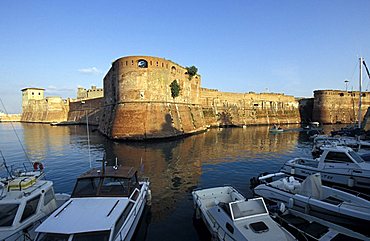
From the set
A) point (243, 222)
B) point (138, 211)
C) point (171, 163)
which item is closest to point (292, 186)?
point (243, 222)

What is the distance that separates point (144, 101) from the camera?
112 ft

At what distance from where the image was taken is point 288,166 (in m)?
14.1

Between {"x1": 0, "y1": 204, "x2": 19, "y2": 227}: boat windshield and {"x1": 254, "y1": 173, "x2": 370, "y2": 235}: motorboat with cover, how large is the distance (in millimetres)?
9233

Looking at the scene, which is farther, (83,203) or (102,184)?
(102,184)

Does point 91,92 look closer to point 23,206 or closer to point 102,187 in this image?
point 102,187

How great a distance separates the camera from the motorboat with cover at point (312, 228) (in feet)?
20.5

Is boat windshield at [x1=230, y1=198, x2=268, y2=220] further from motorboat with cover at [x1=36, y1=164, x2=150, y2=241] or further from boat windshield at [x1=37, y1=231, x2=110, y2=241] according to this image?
boat windshield at [x1=37, y1=231, x2=110, y2=241]

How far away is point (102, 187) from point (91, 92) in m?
97.6

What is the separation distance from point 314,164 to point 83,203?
13.0 m

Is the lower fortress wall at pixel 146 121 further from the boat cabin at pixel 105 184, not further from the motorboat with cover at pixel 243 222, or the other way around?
the motorboat with cover at pixel 243 222

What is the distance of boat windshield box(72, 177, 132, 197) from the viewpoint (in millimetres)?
7786

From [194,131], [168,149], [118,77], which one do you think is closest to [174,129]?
[194,131]

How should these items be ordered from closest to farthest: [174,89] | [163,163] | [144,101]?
[163,163] → [144,101] → [174,89]

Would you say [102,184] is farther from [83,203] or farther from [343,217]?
[343,217]
